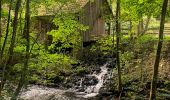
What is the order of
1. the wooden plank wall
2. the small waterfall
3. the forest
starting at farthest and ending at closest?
1. the wooden plank wall
2. the small waterfall
3. the forest

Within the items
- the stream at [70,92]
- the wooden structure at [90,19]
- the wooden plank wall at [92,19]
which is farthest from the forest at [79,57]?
the wooden plank wall at [92,19]

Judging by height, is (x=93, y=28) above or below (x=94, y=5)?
below

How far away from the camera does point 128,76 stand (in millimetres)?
21969

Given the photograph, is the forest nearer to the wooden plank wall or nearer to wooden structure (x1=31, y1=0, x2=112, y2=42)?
wooden structure (x1=31, y1=0, x2=112, y2=42)

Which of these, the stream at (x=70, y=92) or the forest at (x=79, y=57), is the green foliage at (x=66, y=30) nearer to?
the forest at (x=79, y=57)

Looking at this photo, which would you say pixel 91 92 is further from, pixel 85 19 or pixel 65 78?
pixel 85 19

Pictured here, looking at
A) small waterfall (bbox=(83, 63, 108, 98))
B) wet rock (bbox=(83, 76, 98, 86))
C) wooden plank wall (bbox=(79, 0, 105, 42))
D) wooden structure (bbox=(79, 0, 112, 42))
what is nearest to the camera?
small waterfall (bbox=(83, 63, 108, 98))

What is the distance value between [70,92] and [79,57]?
7262 millimetres

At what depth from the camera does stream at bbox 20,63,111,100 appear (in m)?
21.0

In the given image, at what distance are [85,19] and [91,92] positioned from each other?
1071cm

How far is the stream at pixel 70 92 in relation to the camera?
20953 mm

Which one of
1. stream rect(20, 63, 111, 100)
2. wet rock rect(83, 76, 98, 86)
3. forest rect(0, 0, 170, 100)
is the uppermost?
forest rect(0, 0, 170, 100)

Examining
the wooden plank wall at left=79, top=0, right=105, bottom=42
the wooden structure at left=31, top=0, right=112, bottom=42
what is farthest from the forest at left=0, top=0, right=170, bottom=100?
the wooden plank wall at left=79, top=0, right=105, bottom=42

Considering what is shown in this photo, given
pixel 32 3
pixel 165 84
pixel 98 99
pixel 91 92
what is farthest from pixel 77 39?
pixel 32 3
